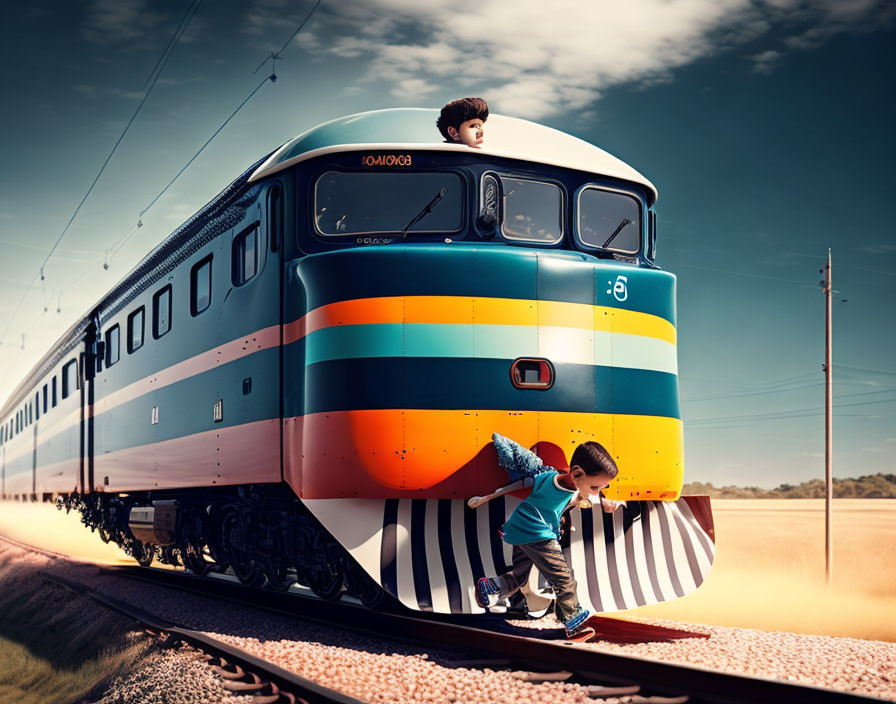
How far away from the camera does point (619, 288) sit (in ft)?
25.2

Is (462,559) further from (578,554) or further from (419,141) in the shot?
(419,141)

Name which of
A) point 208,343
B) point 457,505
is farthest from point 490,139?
point 208,343

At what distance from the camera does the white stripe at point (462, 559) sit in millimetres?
7184

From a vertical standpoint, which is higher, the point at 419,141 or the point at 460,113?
the point at 460,113

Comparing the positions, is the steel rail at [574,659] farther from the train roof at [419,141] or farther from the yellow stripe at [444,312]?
the train roof at [419,141]

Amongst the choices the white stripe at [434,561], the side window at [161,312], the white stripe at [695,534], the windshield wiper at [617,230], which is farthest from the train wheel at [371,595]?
the side window at [161,312]

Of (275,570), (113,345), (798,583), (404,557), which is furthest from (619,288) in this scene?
(798,583)

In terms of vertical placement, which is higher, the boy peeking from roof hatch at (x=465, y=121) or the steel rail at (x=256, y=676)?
the boy peeking from roof hatch at (x=465, y=121)

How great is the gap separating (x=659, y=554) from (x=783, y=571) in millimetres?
13296

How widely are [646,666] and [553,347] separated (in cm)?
249

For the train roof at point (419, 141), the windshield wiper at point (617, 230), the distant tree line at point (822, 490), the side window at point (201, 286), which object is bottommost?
the distant tree line at point (822, 490)

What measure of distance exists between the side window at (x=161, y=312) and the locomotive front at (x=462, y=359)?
139 inches

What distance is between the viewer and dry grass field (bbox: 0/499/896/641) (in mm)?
10938

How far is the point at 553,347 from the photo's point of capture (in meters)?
7.31
